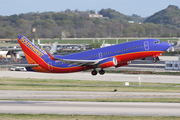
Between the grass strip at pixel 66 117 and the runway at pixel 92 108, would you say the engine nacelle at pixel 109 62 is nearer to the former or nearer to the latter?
the runway at pixel 92 108

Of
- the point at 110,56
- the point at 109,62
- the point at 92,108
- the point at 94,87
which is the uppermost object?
the point at 110,56

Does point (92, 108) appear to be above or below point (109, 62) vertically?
below

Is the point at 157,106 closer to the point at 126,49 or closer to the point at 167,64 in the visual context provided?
the point at 126,49

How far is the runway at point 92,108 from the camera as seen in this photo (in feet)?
80.5

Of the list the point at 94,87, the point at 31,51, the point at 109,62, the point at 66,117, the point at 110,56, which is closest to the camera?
the point at 66,117

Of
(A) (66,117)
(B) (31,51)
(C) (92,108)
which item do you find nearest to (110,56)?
(B) (31,51)

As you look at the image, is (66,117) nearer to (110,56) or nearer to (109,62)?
(109,62)

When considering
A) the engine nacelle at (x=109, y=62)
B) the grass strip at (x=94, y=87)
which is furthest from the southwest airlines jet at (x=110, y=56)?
the grass strip at (x=94, y=87)

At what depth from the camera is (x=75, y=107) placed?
27219mm

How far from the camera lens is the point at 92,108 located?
2655cm

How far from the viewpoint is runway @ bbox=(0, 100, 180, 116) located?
2453cm

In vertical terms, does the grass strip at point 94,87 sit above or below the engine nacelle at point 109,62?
below

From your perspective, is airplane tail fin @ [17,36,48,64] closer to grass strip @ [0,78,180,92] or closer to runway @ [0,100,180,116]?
grass strip @ [0,78,180,92]

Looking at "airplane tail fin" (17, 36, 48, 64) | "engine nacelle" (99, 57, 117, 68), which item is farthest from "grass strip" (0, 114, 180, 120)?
"airplane tail fin" (17, 36, 48, 64)
